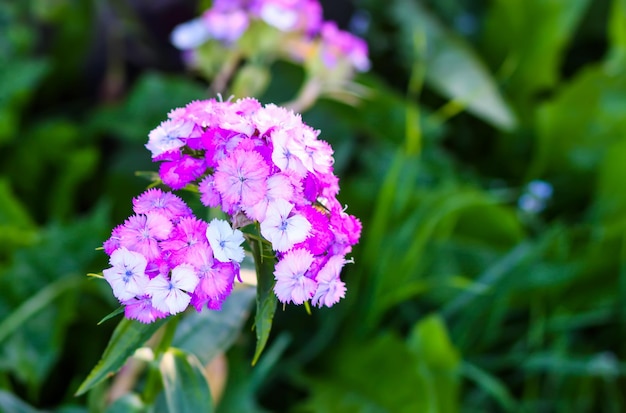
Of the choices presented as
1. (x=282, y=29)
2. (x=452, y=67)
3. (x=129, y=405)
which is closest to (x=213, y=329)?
(x=129, y=405)

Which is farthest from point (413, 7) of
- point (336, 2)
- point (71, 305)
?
point (71, 305)

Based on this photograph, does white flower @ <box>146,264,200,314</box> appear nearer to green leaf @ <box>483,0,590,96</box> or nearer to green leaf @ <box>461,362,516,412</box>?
green leaf @ <box>461,362,516,412</box>

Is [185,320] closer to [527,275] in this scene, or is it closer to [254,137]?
[254,137]

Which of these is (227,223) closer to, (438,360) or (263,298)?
(263,298)

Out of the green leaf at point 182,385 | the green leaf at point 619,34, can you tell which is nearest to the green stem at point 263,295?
the green leaf at point 182,385

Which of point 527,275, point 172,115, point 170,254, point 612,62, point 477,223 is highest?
point 612,62

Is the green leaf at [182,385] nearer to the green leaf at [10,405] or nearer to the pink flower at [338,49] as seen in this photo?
the green leaf at [10,405]

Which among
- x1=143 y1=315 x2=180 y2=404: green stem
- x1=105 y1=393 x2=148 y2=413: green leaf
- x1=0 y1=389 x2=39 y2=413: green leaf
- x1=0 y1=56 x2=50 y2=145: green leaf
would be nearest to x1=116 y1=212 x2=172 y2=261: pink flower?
x1=143 y1=315 x2=180 y2=404: green stem
